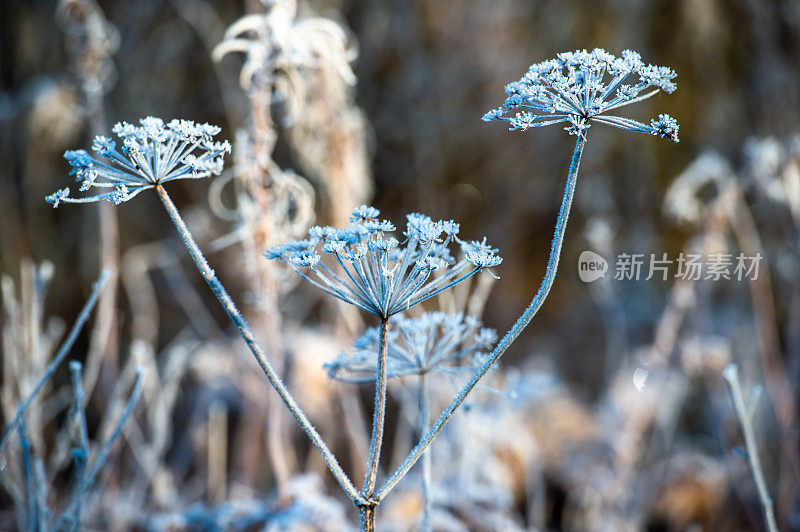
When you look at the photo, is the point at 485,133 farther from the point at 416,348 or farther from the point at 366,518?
the point at 366,518

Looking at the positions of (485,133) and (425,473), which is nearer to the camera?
(425,473)

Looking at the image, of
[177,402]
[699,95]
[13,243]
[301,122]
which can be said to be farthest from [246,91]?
[699,95]

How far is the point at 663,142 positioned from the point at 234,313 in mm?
2868

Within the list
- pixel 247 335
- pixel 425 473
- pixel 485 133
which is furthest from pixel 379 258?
pixel 485 133

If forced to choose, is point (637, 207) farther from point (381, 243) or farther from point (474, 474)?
point (381, 243)

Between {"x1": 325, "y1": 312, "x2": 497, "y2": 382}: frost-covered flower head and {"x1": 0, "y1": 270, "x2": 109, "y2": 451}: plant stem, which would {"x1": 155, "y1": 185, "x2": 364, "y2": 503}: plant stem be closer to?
{"x1": 325, "y1": 312, "x2": 497, "y2": 382}: frost-covered flower head

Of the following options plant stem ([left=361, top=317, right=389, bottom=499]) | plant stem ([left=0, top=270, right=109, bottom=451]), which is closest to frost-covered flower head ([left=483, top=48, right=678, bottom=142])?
plant stem ([left=361, top=317, right=389, bottom=499])

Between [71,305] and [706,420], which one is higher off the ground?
[71,305]

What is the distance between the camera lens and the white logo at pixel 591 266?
250cm

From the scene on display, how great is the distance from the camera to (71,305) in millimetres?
2859

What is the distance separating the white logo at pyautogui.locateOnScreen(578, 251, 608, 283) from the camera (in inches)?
98.6

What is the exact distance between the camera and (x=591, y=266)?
2738mm

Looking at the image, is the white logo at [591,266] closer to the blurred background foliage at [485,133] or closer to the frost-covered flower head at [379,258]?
the blurred background foliage at [485,133]

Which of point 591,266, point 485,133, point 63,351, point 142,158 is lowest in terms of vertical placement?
point 63,351
